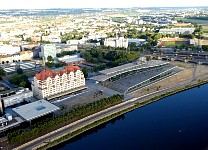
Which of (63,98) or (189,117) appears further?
(63,98)

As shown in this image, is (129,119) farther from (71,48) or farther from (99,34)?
(99,34)

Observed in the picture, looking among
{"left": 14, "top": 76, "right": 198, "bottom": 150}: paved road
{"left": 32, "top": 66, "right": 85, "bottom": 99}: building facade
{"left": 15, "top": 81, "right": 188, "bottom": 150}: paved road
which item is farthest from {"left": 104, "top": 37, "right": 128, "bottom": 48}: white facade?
{"left": 15, "top": 81, "right": 188, "bottom": 150}: paved road

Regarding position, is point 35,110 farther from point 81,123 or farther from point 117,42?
point 117,42

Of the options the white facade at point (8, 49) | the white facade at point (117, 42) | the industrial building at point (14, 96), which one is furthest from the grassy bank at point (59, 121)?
the white facade at point (8, 49)

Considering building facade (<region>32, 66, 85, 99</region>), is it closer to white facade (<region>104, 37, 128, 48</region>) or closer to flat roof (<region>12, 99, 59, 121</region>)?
flat roof (<region>12, 99, 59, 121</region>)

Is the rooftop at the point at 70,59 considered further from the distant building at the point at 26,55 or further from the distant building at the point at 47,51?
the distant building at the point at 26,55

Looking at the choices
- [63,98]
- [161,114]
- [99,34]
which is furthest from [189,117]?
[99,34]
